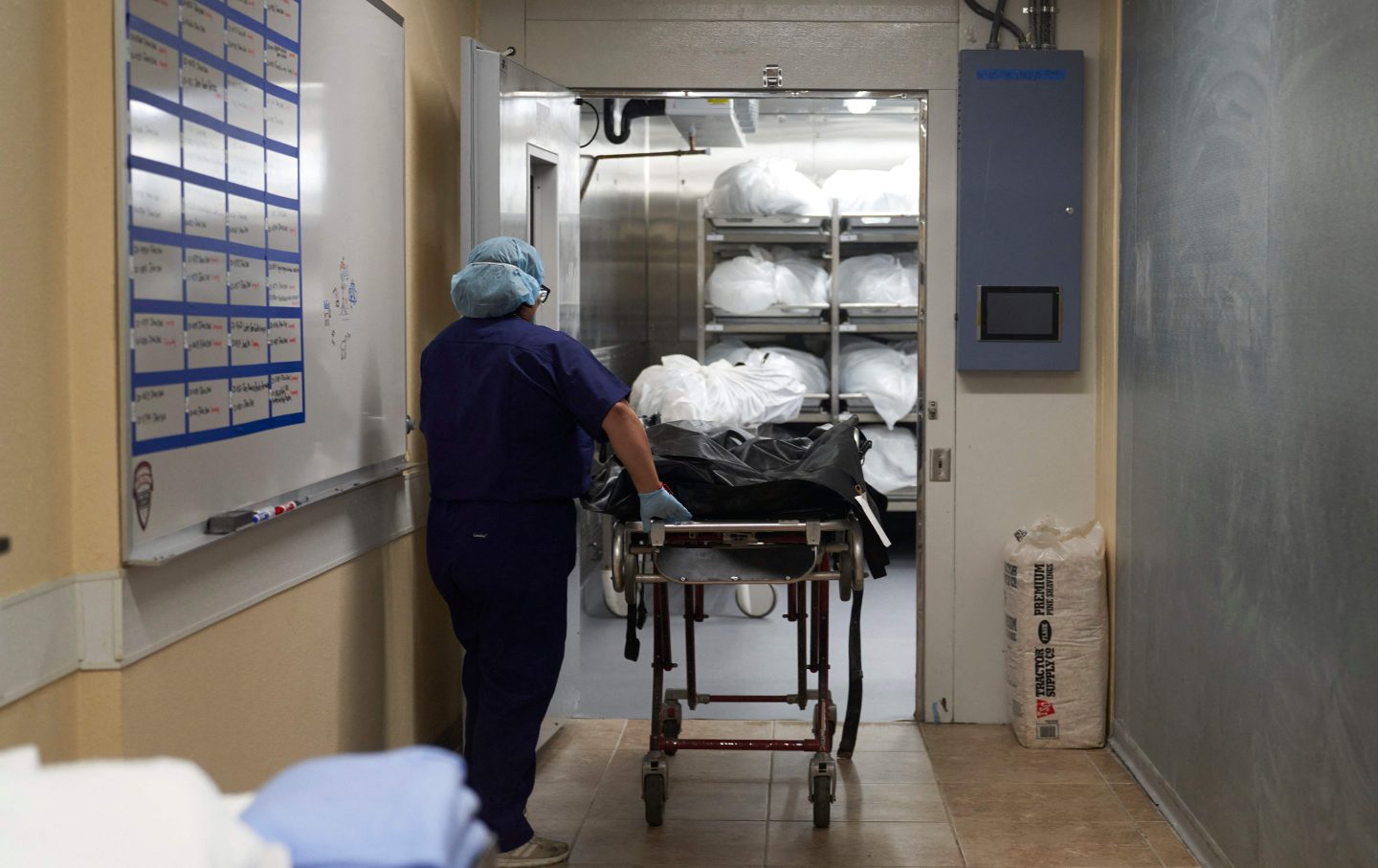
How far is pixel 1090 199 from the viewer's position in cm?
434

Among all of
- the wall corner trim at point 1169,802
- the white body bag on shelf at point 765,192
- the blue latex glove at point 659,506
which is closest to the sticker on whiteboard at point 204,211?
the blue latex glove at point 659,506

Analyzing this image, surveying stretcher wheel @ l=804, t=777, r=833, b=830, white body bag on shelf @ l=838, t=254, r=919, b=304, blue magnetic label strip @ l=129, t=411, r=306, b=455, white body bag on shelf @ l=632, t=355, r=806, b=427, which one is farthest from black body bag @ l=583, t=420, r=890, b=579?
white body bag on shelf @ l=838, t=254, r=919, b=304

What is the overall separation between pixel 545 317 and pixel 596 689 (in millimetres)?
1559

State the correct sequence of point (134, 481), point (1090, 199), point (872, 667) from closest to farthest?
1. point (134, 481)
2. point (1090, 199)
3. point (872, 667)

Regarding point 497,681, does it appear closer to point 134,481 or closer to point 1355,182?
point 134,481

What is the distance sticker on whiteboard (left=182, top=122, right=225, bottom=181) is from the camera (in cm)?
220

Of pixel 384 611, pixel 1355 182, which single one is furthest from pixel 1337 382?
pixel 384 611

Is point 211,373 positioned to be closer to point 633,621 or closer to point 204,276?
point 204,276

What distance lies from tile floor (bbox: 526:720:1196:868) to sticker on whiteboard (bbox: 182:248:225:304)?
1.80 meters

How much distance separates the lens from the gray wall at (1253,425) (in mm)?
2396

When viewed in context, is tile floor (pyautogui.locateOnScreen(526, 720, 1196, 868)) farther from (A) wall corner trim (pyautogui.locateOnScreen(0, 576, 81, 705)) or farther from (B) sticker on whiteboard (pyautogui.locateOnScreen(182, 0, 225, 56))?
(B) sticker on whiteboard (pyautogui.locateOnScreen(182, 0, 225, 56))

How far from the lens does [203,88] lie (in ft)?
7.44

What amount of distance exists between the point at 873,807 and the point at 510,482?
4.81ft

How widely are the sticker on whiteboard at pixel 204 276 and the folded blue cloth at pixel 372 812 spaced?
4.96 feet
